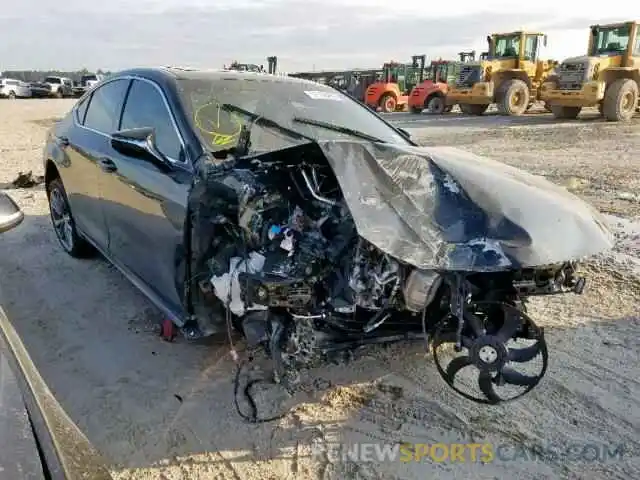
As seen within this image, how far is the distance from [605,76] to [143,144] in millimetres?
18032

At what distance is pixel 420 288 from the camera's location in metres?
2.79

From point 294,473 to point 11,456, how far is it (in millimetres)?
1405

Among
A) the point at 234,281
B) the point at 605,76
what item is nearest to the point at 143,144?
the point at 234,281

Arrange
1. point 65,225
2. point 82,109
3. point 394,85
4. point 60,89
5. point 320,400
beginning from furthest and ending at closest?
point 60,89 < point 394,85 < point 65,225 < point 82,109 < point 320,400

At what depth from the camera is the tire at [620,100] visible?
1722 cm

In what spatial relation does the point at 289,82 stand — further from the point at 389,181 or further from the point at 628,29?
the point at 628,29

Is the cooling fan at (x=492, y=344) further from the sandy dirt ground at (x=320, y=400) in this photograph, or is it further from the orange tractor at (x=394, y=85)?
the orange tractor at (x=394, y=85)

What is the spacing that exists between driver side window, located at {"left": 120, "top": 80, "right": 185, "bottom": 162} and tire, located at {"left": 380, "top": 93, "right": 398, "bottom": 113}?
21.5 metres

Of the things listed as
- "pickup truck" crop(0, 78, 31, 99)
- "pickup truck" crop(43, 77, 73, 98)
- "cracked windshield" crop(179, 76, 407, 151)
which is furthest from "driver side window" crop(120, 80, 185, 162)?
"pickup truck" crop(43, 77, 73, 98)

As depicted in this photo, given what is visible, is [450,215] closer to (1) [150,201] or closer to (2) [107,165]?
(1) [150,201]

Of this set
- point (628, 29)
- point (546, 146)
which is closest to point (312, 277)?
point (546, 146)

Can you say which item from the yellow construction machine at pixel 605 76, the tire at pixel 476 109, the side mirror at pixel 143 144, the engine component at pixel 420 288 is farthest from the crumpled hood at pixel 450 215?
the tire at pixel 476 109

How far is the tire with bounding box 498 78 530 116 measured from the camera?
1986 cm

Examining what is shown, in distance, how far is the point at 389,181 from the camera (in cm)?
281
